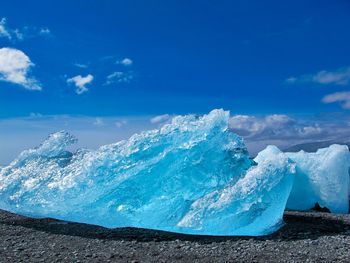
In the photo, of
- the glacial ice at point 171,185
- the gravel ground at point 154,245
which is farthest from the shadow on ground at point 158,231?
the glacial ice at point 171,185

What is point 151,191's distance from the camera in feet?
50.2

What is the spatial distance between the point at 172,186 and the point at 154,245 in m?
3.50

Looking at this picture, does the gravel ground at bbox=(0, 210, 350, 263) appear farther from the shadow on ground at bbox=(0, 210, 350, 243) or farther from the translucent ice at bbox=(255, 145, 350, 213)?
the translucent ice at bbox=(255, 145, 350, 213)

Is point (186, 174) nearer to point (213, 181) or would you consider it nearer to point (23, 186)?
point (213, 181)

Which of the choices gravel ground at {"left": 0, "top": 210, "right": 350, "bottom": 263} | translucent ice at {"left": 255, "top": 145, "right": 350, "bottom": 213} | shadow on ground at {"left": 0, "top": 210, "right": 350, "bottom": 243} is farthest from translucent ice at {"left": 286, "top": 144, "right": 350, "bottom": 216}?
gravel ground at {"left": 0, "top": 210, "right": 350, "bottom": 263}

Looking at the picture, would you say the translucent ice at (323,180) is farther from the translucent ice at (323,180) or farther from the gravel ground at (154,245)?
the gravel ground at (154,245)

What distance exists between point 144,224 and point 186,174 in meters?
2.26

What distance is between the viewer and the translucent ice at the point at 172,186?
14.7 m

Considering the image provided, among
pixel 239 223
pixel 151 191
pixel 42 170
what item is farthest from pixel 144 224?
pixel 42 170

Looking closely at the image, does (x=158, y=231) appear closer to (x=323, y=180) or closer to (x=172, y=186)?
(x=172, y=186)

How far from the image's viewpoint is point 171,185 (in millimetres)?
15273

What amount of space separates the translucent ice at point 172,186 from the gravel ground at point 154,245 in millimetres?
668

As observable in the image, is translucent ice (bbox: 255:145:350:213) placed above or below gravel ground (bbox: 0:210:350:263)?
above

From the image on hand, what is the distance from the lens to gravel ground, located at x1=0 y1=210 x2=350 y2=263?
418 inches
